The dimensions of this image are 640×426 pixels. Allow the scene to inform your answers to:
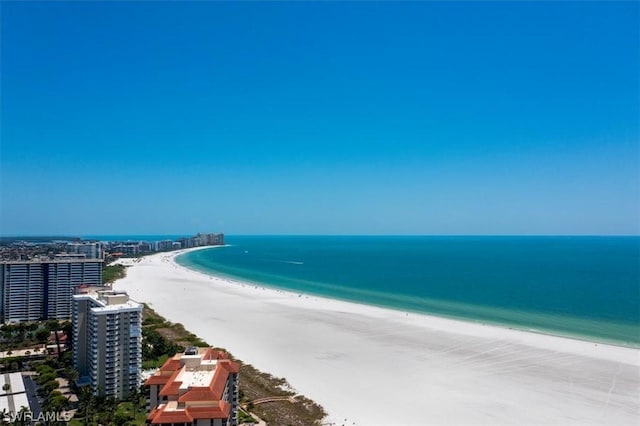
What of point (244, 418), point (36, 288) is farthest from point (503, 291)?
point (36, 288)

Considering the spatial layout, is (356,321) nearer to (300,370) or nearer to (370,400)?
(300,370)

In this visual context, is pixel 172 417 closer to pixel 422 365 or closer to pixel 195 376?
pixel 195 376

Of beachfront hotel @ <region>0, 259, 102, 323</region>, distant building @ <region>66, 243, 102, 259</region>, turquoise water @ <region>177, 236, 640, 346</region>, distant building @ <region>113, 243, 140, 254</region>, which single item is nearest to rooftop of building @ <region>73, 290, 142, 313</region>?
beachfront hotel @ <region>0, 259, 102, 323</region>

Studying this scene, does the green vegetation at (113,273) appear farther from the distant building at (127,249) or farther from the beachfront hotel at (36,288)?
the distant building at (127,249)

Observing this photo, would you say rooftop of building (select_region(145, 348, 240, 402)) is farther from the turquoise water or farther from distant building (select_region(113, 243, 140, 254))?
distant building (select_region(113, 243, 140, 254))

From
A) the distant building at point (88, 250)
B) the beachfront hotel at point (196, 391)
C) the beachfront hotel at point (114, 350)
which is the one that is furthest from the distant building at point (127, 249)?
the beachfront hotel at point (196, 391)
